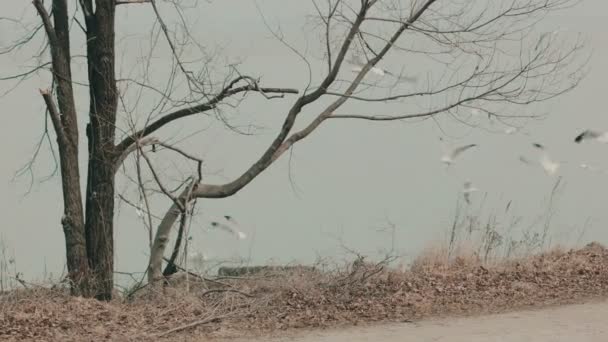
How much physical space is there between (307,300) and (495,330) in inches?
80.6

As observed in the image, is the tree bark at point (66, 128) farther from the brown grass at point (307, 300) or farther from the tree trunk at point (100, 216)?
the brown grass at point (307, 300)

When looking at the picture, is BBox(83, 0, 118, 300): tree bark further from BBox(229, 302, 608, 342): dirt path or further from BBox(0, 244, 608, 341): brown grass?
BBox(229, 302, 608, 342): dirt path

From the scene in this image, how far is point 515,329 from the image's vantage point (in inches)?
318

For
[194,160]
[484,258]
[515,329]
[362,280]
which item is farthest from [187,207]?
[515,329]

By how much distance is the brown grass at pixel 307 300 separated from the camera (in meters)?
8.35

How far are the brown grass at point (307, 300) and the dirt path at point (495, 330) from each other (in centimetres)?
37

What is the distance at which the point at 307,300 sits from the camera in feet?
30.4

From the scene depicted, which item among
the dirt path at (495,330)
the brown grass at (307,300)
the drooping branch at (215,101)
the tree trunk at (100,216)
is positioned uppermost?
the drooping branch at (215,101)

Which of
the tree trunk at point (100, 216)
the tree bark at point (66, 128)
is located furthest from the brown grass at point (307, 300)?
the tree bark at point (66, 128)

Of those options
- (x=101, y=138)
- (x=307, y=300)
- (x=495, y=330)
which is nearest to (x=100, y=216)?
(x=101, y=138)

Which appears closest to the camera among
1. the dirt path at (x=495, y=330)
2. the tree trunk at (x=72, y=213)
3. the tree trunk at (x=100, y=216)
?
the dirt path at (x=495, y=330)

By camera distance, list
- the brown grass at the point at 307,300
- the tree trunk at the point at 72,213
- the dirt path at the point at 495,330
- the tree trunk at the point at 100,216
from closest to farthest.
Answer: the dirt path at the point at 495,330 → the brown grass at the point at 307,300 → the tree trunk at the point at 72,213 → the tree trunk at the point at 100,216

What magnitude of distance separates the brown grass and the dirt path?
0.37m

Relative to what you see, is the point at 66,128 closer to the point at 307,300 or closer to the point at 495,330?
the point at 307,300
